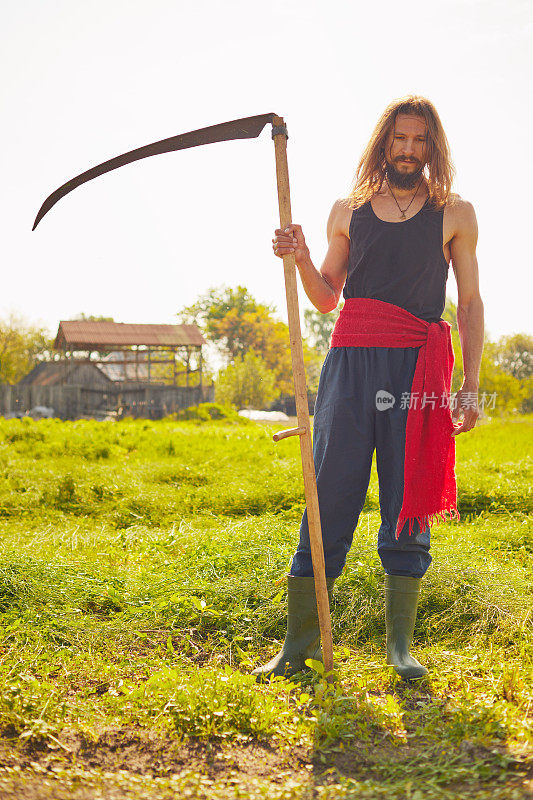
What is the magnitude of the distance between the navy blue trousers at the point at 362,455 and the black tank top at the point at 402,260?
0.18 meters

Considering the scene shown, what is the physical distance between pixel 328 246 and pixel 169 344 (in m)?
19.2

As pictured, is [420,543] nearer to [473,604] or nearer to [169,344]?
[473,604]

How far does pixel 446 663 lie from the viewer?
231 centimetres

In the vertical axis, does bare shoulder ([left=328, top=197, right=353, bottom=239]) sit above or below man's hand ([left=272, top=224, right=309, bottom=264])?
above

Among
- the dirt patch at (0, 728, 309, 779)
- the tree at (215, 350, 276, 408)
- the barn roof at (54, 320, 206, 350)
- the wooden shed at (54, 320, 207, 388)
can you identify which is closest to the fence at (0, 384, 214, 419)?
the wooden shed at (54, 320, 207, 388)

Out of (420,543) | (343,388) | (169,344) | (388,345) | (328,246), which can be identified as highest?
(169,344)

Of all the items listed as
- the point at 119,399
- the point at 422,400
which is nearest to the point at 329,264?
the point at 422,400

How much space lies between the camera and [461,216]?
A: 232cm

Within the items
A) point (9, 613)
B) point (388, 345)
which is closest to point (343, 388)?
point (388, 345)

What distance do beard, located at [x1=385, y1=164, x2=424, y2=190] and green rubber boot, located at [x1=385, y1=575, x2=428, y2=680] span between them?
134 centimetres

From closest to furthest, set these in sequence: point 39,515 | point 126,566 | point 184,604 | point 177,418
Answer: point 184,604 < point 126,566 < point 39,515 < point 177,418

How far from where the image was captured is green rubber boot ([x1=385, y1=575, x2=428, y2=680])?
2.26m

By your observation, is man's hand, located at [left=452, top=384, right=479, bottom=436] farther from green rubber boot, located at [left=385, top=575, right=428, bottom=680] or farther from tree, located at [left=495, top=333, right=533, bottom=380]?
tree, located at [left=495, top=333, right=533, bottom=380]

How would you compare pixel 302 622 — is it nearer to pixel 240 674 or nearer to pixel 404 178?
pixel 240 674
